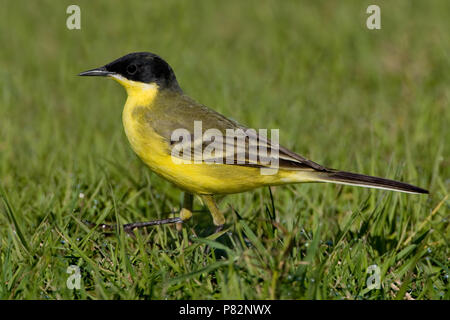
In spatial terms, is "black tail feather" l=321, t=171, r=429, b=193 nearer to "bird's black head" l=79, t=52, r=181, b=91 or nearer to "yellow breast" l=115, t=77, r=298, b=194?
"yellow breast" l=115, t=77, r=298, b=194

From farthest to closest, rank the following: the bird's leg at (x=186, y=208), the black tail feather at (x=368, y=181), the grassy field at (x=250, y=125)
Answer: the bird's leg at (x=186, y=208) < the black tail feather at (x=368, y=181) < the grassy field at (x=250, y=125)

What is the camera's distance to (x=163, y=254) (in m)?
4.19

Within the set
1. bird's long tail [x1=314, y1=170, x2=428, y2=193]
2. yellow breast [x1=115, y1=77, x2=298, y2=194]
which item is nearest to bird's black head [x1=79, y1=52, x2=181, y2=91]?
yellow breast [x1=115, y1=77, x2=298, y2=194]

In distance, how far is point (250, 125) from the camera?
7.39 meters

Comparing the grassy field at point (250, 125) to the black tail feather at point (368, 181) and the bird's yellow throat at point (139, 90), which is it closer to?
the black tail feather at point (368, 181)

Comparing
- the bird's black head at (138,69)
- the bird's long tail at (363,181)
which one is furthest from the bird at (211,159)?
the bird's black head at (138,69)

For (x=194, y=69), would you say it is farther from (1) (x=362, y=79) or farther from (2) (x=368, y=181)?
(2) (x=368, y=181)

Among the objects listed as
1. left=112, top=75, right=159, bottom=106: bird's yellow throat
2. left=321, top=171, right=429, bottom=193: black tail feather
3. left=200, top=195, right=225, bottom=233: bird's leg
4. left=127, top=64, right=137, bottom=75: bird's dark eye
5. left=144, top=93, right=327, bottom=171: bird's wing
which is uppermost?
left=127, top=64, right=137, bottom=75: bird's dark eye

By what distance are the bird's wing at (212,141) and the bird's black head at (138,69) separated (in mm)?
248

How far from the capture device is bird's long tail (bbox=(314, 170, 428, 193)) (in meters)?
4.41

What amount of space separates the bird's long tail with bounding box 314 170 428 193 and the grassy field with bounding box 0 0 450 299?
0.25m

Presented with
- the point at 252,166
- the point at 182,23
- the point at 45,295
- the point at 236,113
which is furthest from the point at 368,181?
the point at 182,23

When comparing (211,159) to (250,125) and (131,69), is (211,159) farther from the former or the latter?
(250,125)

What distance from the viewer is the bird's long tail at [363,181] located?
4.41m
